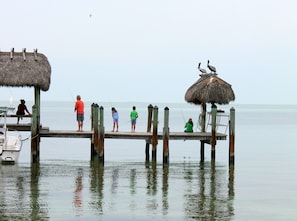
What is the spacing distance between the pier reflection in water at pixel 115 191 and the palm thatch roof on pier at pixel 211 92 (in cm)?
288

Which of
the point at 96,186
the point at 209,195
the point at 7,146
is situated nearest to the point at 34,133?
the point at 7,146

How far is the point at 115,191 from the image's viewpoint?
26.6 meters

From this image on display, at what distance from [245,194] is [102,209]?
6040 mm

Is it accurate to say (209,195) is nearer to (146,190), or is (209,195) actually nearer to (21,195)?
(146,190)

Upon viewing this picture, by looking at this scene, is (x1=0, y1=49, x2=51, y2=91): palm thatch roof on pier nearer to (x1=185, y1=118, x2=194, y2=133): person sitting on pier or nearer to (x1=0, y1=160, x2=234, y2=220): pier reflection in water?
(x1=0, y1=160, x2=234, y2=220): pier reflection in water

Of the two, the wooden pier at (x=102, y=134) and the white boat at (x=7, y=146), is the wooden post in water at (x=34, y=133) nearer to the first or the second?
the wooden pier at (x=102, y=134)

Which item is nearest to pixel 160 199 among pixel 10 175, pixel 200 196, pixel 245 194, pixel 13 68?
pixel 200 196

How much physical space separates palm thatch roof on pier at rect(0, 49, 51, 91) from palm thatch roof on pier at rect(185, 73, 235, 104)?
6.54m

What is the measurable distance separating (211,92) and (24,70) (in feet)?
26.7

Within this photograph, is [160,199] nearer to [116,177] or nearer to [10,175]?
[116,177]

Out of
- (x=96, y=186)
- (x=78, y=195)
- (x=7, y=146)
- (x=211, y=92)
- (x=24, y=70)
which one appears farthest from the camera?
(x=211, y=92)

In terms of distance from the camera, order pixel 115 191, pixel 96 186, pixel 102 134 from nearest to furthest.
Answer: pixel 115 191 < pixel 96 186 < pixel 102 134

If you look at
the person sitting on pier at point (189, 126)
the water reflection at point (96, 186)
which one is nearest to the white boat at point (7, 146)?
the water reflection at point (96, 186)

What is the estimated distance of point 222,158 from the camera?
43688 millimetres
